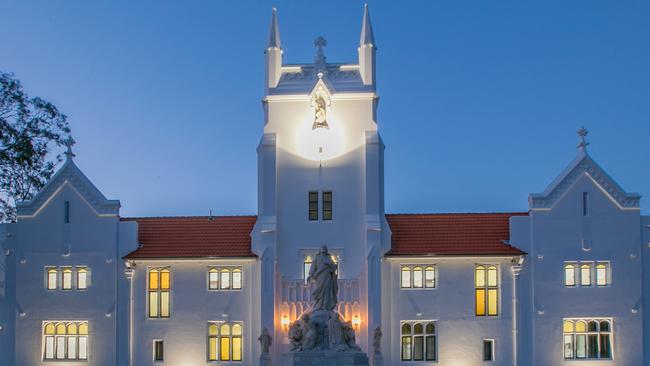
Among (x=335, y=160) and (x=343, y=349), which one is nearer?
(x=343, y=349)

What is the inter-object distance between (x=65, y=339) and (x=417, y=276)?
1709cm

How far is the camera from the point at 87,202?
41.2m

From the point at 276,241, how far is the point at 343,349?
29.5 ft

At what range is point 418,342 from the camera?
132 ft

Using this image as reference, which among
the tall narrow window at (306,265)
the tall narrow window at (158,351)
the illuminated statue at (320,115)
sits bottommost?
the tall narrow window at (158,351)

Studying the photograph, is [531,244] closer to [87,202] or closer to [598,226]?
[598,226]

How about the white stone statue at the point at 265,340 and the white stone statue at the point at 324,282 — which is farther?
the white stone statue at the point at 265,340

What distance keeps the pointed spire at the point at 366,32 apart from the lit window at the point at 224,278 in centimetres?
1261

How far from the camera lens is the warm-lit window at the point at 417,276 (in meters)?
40.3

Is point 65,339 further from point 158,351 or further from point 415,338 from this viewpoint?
point 415,338

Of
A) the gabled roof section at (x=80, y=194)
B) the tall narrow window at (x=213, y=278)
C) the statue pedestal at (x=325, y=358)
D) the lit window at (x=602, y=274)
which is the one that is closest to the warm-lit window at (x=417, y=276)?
the lit window at (x=602, y=274)

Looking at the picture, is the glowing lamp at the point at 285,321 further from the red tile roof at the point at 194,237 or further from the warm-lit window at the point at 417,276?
the warm-lit window at the point at 417,276

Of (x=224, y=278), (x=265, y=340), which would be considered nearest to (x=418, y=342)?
(x=265, y=340)

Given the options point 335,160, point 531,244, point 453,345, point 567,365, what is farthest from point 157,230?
point 567,365
